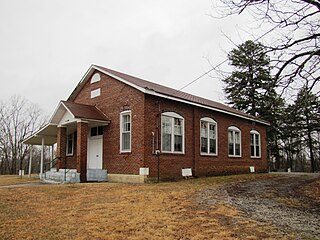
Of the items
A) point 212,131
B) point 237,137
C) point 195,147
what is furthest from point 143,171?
point 237,137

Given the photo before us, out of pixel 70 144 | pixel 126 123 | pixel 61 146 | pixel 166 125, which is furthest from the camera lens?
pixel 70 144

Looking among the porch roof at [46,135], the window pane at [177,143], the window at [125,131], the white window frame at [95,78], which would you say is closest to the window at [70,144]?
the porch roof at [46,135]

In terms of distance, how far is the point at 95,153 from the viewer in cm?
1700

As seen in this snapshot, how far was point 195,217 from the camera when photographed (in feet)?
22.7

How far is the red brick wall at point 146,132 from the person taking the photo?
14.6 meters

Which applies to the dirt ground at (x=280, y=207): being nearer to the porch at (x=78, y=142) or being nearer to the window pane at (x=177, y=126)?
the window pane at (x=177, y=126)

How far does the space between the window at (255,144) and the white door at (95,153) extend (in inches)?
461

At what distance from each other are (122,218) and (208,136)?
40.0 feet

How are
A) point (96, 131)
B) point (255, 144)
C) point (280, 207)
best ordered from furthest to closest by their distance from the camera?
point (255, 144)
point (96, 131)
point (280, 207)

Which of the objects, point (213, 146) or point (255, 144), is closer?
point (213, 146)

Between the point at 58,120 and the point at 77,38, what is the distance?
5402 mm

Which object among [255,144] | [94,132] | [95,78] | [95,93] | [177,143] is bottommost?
[177,143]

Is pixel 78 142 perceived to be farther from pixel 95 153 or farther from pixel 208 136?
pixel 208 136

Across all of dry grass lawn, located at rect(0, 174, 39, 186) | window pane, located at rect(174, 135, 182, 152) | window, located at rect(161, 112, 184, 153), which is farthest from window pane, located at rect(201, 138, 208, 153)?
dry grass lawn, located at rect(0, 174, 39, 186)
